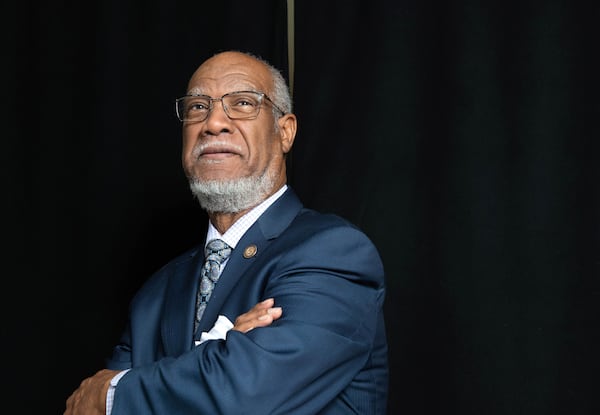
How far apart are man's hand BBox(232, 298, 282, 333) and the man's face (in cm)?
46

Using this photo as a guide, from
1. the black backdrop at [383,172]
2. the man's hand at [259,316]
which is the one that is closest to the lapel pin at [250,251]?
the man's hand at [259,316]

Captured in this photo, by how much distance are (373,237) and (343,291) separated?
0.67 m

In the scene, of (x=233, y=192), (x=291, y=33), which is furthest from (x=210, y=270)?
(x=291, y=33)

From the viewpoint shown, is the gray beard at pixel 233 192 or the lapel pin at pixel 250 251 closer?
the lapel pin at pixel 250 251

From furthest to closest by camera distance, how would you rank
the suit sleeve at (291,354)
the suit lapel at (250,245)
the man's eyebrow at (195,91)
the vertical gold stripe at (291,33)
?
1. the vertical gold stripe at (291,33)
2. the man's eyebrow at (195,91)
3. the suit lapel at (250,245)
4. the suit sleeve at (291,354)

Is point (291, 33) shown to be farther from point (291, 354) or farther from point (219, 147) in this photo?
point (291, 354)

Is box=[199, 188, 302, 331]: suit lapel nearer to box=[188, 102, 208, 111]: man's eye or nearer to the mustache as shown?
the mustache

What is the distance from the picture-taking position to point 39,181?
2.45 metres

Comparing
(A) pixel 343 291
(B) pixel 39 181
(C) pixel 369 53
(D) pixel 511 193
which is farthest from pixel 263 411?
(B) pixel 39 181

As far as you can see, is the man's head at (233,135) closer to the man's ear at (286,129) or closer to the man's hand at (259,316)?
the man's ear at (286,129)

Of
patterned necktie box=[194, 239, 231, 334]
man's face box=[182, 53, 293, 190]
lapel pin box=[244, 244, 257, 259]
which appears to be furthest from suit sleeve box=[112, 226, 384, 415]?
man's face box=[182, 53, 293, 190]

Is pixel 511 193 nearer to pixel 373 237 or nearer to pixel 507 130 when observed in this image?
pixel 507 130

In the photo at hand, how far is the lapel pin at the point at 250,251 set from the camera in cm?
164

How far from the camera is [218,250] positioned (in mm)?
1747
